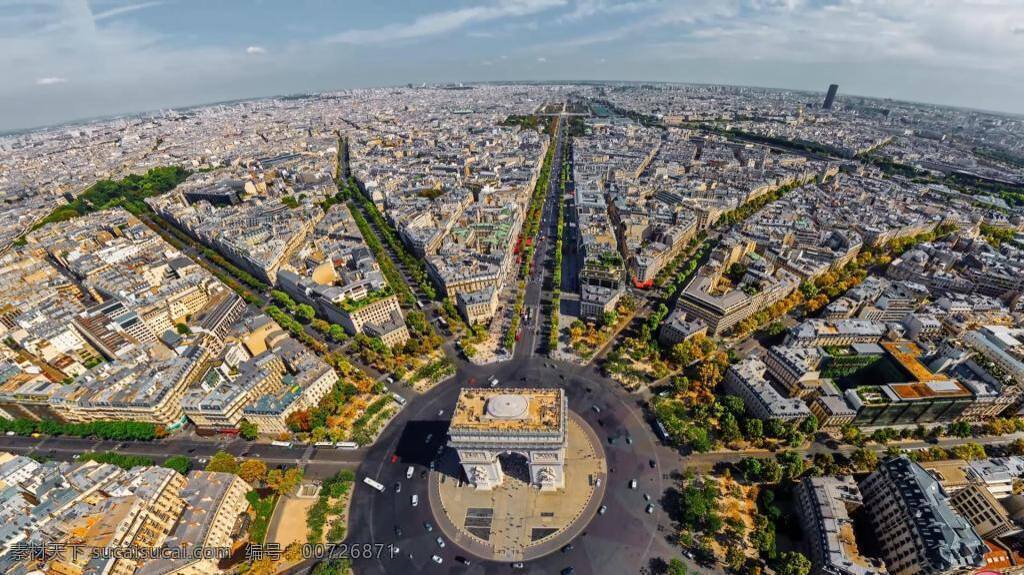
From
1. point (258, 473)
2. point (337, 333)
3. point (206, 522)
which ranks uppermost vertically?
point (337, 333)

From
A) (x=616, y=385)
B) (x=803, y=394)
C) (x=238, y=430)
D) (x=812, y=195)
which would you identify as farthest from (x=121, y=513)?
(x=812, y=195)

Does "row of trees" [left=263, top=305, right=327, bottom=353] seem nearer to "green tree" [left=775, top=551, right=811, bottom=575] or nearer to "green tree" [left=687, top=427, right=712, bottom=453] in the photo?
"green tree" [left=687, top=427, right=712, bottom=453]

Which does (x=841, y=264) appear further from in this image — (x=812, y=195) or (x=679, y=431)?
(x=679, y=431)

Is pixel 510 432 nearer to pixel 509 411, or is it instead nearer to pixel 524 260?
pixel 509 411

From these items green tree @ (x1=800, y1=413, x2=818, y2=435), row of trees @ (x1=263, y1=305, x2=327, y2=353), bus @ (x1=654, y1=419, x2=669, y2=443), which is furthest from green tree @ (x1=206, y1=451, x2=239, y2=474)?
green tree @ (x1=800, y1=413, x2=818, y2=435)

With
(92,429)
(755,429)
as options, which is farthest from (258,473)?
(755,429)

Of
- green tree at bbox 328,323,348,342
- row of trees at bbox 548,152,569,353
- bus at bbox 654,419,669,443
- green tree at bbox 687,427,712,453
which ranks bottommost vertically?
bus at bbox 654,419,669,443

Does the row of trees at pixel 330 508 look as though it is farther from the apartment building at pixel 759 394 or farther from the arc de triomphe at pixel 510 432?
the apartment building at pixel 759 394

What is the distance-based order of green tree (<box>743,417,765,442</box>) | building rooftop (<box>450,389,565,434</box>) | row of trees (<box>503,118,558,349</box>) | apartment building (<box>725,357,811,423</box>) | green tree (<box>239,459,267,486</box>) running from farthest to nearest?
row of trees (<box>503,118,558,349</box>), apartment building (<box>725,357,811,423</box>), green tree (<box>743,417,765,442</box>), green tree (<box>239,459,267,486</box>), building rooftop (<box>450,389,565,434</box>)

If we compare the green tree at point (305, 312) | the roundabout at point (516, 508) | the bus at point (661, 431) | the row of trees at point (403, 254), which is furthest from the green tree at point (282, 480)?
the bus at point (661, 431)

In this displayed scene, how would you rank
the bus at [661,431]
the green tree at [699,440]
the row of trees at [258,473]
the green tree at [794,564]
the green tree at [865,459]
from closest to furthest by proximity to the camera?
the green tree at [794,564], the row of trees at [258,473], the green tree at [865,459], the green tree at [699,440], the bus at [661,431]

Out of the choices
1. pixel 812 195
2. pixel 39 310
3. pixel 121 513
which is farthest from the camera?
pixel 812 195
